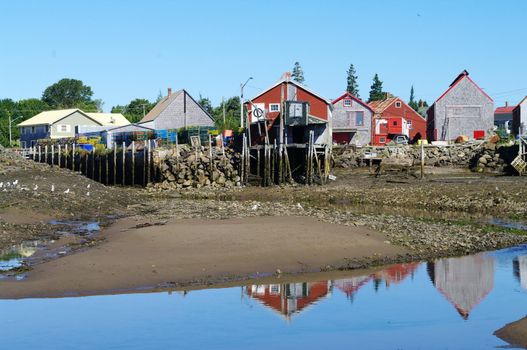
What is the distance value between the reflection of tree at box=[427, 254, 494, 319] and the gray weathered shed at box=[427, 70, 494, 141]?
2050 inches

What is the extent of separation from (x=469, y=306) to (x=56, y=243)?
13.8 meters

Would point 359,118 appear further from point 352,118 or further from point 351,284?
point 351,284

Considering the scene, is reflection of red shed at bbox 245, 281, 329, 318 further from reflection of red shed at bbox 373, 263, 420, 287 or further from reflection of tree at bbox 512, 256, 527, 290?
reflection of tree at bbox 512, 256, 527, 290

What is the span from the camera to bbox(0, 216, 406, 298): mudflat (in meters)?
19.0

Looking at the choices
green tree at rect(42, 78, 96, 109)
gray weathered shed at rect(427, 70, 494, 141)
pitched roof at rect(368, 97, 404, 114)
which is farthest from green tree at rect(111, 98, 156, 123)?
gray weathered shed at rect(427, 70, 494, 141)

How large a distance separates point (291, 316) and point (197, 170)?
1604 inches

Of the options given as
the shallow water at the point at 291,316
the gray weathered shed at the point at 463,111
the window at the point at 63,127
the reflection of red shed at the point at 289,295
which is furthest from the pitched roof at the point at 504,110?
the reflection of red shed at the point at 289,295

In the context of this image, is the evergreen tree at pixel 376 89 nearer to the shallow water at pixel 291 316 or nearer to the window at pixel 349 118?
the window at pixel 349 118

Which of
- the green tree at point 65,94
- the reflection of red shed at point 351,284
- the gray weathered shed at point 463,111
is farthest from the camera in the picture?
the green tree at point 65,94

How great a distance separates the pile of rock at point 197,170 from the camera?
187ft

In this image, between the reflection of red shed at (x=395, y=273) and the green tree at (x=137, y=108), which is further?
the green tree at (x=137, y=108)

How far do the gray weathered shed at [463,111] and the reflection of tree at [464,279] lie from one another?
52.1 meters

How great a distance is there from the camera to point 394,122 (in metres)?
85.9

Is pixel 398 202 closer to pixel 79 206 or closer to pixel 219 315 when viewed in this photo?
pixel 79 206
